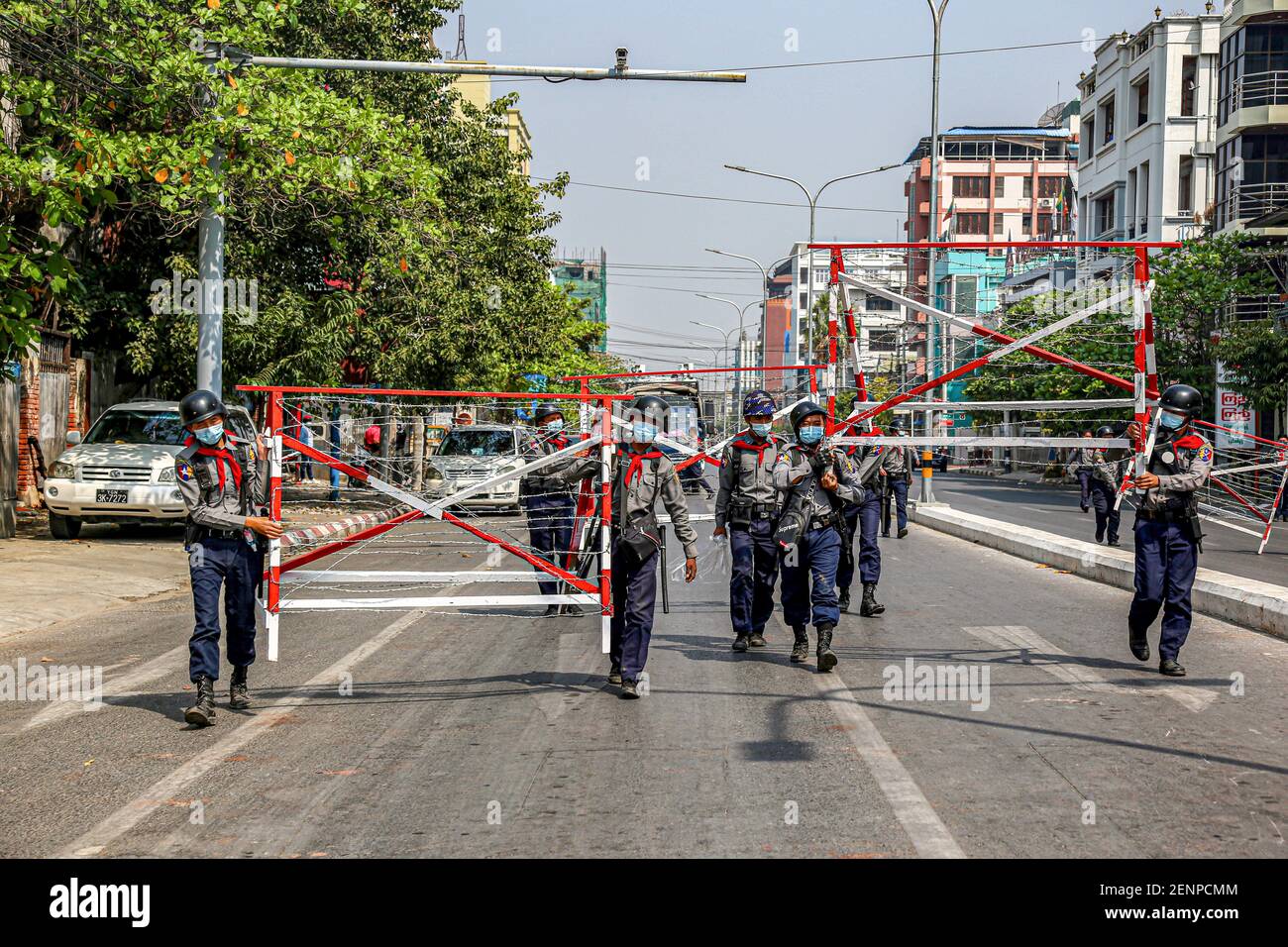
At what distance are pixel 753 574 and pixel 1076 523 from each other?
64.0ft

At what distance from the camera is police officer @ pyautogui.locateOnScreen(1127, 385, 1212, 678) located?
30.6 ft

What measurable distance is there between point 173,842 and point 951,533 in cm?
2016

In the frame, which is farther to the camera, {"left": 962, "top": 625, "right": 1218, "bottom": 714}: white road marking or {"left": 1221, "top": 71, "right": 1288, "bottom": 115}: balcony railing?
{"left": 1221, "top": 71, "right": 1288, "bottom": 115}: balcony railing

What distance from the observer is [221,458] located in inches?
317

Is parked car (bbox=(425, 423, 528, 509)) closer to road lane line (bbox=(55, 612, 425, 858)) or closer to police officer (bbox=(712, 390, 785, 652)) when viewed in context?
road lane line (bbox=(55, 612, 425, 858))

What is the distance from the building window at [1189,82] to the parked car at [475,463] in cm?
4036

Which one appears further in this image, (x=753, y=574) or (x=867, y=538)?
(x=867, y=538)

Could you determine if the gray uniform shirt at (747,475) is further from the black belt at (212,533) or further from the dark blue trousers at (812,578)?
the black belt at (212,533)

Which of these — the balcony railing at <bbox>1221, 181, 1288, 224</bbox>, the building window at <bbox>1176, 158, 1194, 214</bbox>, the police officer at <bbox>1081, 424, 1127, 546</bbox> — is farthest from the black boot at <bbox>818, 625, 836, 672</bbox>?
the building window at <bbox>1176, 158, 1194, 214</bbox>

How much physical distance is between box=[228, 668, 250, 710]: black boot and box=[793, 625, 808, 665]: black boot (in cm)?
384

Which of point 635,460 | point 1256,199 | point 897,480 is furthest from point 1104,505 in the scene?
point 1256,199

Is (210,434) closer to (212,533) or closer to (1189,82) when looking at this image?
(212,533)
